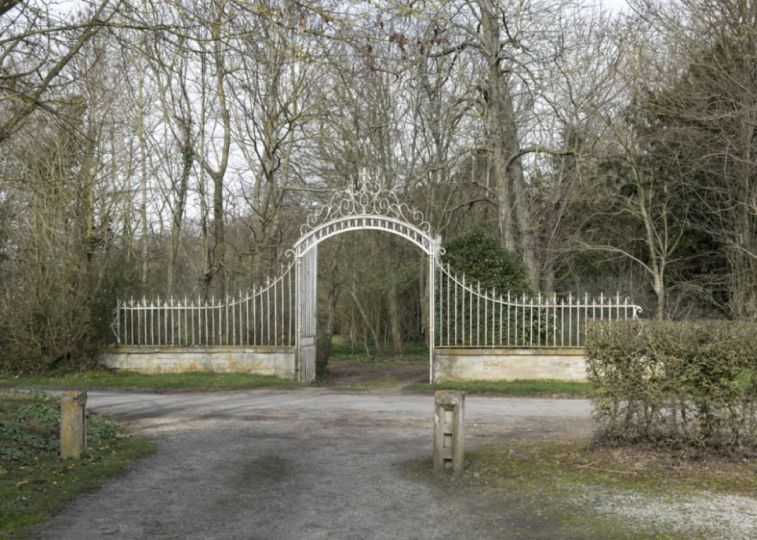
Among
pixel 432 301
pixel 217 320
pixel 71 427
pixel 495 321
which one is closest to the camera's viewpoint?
pixel 71 427

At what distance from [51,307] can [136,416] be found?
6.56 metres

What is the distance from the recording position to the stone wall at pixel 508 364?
15281mm

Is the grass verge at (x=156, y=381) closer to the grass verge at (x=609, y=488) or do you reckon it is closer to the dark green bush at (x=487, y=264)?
the dark green bush at (x=487, y=264)

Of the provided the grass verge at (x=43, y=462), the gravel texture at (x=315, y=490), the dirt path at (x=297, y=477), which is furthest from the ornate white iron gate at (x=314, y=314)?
the grass verge at (x=43, y=462)

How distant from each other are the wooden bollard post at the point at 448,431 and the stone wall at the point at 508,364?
8097mm

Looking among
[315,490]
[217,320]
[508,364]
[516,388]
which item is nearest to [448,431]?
[315,490]

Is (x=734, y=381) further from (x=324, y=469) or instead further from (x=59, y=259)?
(x=59, y=259)

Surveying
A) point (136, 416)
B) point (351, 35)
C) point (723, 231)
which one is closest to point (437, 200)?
point (723, 231)

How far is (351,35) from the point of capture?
789 cm

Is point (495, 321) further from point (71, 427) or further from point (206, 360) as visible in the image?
point (71, 427)

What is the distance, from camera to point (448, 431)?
7.49 meters

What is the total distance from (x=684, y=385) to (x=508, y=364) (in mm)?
7994

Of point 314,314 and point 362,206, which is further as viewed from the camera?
point 314,314

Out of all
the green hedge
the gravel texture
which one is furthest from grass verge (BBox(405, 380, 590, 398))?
the green hedge
